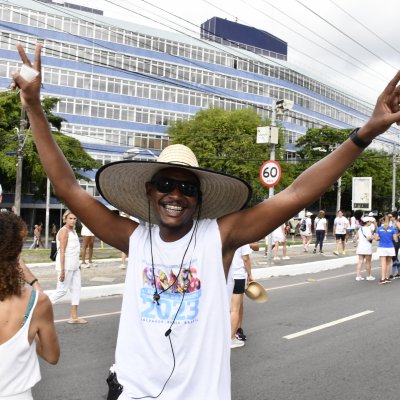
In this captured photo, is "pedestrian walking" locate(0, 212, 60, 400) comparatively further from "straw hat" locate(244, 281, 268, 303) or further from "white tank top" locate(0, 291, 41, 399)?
"straw hat" locate(244, 281, 268, 303)

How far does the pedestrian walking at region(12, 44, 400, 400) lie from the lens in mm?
1957

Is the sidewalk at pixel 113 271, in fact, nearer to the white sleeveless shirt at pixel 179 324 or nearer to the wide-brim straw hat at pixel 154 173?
the wide-brim straw hat at pixel 154 173

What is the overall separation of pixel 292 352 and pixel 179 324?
4560 mm

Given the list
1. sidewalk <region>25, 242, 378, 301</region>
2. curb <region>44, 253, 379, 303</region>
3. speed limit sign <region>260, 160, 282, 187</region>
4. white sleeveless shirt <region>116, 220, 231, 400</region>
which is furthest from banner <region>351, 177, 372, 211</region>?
white sleeveless shirt <region>116, 220, 231, 400</region>

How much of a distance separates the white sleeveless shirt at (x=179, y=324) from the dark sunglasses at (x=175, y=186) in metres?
0.18

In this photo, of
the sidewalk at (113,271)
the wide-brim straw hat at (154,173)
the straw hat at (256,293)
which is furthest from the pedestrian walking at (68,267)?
the wide-brim straw hat at (154,173)

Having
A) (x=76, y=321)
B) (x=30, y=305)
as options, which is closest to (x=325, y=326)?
(x=76, y=321)

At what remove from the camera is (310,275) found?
1453 centimetres

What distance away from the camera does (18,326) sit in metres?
2.45

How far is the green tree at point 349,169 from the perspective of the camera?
5844 cm

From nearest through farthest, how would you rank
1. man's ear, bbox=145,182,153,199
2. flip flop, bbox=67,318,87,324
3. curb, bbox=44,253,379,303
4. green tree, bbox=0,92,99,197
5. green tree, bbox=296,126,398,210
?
man's ear, bbox=145,182,153,199
flip flop, bbox=67,318,87,324
curb, bbox=44,253,379,303
green tree, bbox=0,92,99,197
green tree, bbox=296,126,398,210

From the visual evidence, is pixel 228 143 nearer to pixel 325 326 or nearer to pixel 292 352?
pixel 325 326

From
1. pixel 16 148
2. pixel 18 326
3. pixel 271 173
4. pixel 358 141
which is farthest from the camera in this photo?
pixel 16 148

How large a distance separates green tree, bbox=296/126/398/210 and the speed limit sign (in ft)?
141
